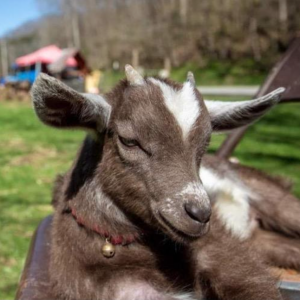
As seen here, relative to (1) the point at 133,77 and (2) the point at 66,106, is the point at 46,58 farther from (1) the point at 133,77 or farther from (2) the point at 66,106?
(2) the point at 66,106

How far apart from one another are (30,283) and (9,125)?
11989mm

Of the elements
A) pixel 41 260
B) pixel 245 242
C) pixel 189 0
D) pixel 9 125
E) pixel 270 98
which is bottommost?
pixel 189 0

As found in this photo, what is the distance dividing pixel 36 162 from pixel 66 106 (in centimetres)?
712

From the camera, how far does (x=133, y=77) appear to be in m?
2.22

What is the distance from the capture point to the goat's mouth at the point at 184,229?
190cm

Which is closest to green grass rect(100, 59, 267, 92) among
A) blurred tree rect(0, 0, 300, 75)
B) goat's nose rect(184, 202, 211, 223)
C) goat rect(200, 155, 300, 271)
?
blurred tree rect(0, 0, 300, 75)

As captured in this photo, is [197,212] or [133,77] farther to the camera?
[133,77]

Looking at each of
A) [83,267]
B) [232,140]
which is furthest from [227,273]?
[232,140]

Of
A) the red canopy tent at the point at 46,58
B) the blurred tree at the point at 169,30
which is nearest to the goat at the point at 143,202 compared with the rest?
the blurred tree at the point at 169,30

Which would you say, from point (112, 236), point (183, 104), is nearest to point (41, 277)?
point (112, 236)

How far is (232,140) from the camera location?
3852mm

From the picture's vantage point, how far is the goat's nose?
1.88 metres

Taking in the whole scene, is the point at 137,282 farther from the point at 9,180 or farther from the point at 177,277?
the point at 9,180

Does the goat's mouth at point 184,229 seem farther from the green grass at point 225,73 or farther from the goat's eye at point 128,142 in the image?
the green grass at point 225,73
